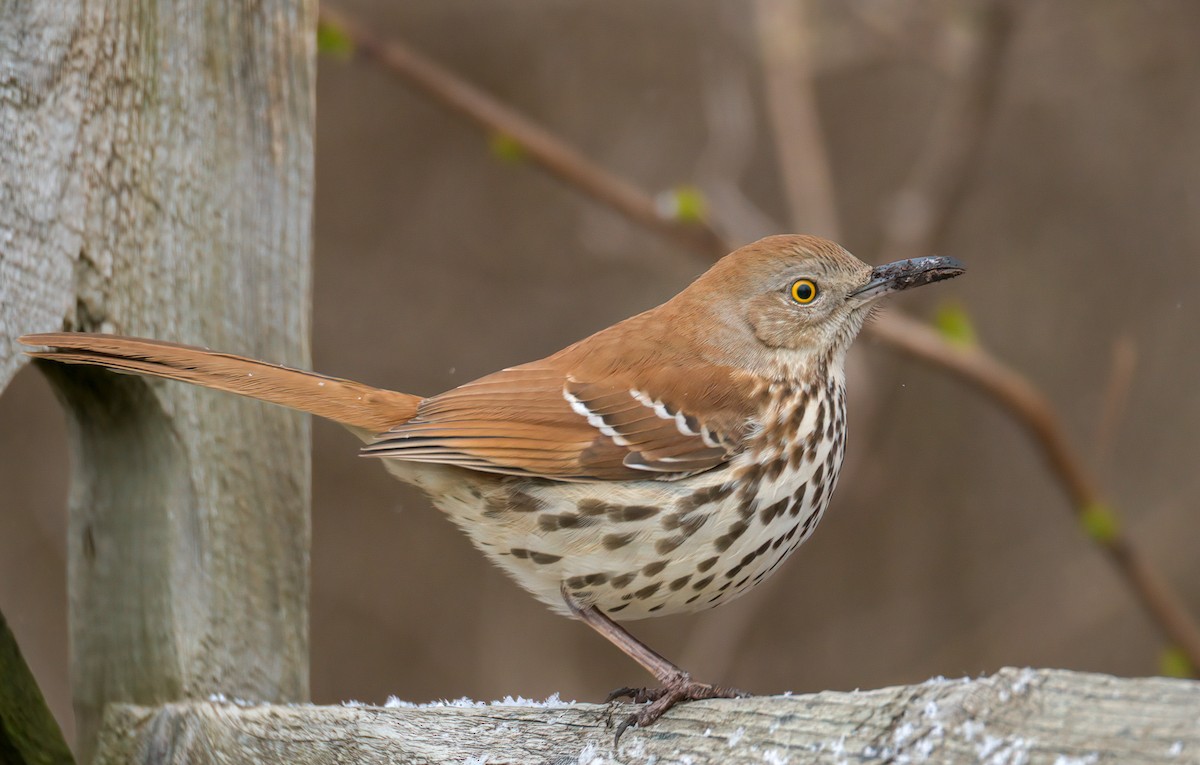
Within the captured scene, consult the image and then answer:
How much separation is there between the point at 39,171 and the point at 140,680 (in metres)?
0.88

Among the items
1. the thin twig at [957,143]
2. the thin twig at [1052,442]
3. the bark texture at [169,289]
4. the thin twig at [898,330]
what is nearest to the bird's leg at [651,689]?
the bark texture at [169,289]

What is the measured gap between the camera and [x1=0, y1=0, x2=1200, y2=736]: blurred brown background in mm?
7016

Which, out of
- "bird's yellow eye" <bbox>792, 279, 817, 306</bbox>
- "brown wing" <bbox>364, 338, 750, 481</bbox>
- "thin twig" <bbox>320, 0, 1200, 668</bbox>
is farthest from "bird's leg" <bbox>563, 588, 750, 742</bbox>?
"thin twig" <bbox>320, 0, 1200, 668</bbox>

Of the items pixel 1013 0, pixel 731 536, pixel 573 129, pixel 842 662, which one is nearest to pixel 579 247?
pixel 573 129

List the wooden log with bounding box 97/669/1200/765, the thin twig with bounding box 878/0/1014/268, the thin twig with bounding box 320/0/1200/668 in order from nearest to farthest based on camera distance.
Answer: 1. the wooden log with bounding box 97/669/1200/765
2. the thin twig with bounding box 320/0/1200/668
3. the thin twig with bounding box 878/0/1014/268

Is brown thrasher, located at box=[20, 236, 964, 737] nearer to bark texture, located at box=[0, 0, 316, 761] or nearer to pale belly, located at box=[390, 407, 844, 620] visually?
pale belly, located at box=[390, 407, 844, 620]

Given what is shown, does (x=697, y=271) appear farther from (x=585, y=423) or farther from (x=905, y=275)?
(x=585, y=423)

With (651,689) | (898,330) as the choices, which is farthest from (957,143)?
(651,689)

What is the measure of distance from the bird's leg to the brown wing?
10.9 inches

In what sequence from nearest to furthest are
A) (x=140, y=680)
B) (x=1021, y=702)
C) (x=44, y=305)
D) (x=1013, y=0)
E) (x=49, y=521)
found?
(x=1021, y=702), (x=44, y=305), (x=140, y=680), (x=1013, y=0), (x=49, y=521)

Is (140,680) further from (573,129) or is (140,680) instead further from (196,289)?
(573,129)

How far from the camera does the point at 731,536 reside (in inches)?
100

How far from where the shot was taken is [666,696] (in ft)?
7.34

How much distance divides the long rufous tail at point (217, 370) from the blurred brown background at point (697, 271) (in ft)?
13.5
